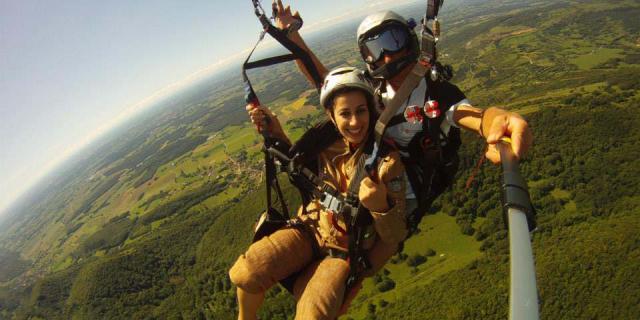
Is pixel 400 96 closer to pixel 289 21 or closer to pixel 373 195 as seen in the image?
pixel 373 195

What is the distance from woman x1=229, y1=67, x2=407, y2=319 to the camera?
2.69 m

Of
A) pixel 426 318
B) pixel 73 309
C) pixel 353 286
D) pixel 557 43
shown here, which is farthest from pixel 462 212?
pixel 557 43

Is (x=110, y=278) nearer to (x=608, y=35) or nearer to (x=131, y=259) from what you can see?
(x=131, y=259)

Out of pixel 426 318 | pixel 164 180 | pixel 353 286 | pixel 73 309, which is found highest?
pixel 353 286

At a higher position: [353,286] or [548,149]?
[353,286]

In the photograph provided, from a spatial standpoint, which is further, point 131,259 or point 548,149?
point 131,259

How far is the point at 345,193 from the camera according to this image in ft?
10.4

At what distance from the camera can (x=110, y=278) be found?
272ft

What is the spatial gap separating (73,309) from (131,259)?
16158mm

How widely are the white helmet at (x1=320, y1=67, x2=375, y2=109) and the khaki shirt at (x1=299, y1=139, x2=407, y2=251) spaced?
0.50 metres

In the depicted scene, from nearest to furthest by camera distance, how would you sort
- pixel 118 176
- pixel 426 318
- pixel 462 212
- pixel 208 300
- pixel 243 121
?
pixel 426 318, pixel 462 212, pixel 208 300, pixel 243 121, pixel 118 176

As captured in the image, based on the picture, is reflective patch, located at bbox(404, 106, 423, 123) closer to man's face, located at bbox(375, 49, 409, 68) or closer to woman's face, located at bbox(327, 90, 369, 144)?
woman's face, located at bbox(327, 90, 369, 144)

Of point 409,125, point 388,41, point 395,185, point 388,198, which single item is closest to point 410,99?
point 409,125

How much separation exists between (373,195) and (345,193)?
0.63 m
